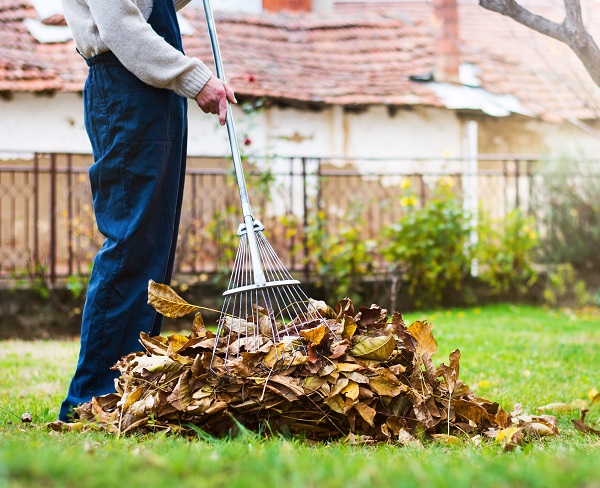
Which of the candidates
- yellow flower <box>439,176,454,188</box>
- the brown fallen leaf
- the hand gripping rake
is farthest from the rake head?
yellow flower <box>439,176,454,188</box>

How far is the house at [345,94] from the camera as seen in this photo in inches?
361

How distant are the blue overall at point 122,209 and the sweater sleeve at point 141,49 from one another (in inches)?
4.3

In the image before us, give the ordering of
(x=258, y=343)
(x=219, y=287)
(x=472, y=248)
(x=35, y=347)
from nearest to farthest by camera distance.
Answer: (x=258, y=343), (x=35, y=347), (x=219, y=287), (x=472, y=248)

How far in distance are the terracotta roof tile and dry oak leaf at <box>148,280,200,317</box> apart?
6.11m

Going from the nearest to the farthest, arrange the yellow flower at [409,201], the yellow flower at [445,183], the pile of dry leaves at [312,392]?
1. the pile of dry leaves at [312,392]
2. the yellow flower at [409,201]
3. the yellow flower at [445,183]

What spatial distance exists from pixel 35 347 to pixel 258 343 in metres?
3.68

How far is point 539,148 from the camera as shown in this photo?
11.1 metres

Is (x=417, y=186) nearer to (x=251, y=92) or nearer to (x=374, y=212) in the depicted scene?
(x=374, y=212)

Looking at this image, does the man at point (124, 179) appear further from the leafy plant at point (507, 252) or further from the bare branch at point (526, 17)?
the leafy plant at point (507, 252)

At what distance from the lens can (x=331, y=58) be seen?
11320 millimetres

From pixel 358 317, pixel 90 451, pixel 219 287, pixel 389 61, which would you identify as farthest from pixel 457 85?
pixel 90 451

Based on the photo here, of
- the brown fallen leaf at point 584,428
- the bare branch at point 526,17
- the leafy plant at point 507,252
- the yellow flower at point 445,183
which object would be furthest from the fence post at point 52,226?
the brown fallen leaf at point 584,428

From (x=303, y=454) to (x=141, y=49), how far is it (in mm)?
1428

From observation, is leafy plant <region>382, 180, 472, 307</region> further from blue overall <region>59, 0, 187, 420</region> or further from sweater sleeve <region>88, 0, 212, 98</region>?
sweater sleeve <region>88, 0, 212, 98</region>
